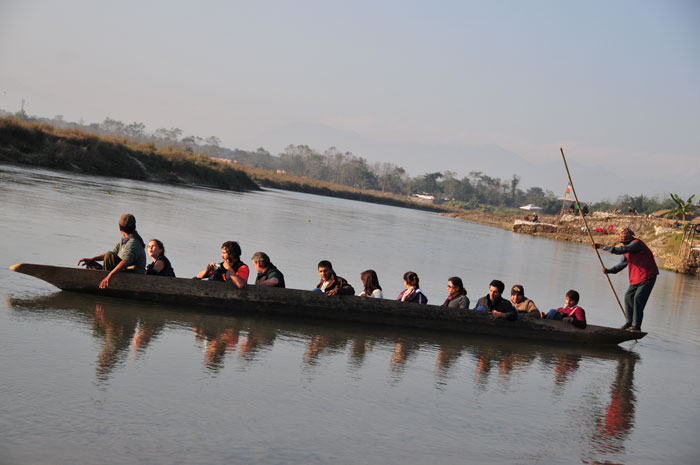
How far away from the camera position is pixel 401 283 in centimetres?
1459

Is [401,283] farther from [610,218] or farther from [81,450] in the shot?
[610,218]

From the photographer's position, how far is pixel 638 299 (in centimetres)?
1013

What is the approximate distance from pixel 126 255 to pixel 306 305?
2.37 meters

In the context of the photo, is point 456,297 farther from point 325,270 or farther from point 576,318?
point 325,270

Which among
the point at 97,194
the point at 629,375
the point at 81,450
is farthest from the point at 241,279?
the point at 97,194

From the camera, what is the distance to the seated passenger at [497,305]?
9266mm

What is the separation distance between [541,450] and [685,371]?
4827 mm

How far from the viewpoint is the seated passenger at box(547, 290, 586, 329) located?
9.53m

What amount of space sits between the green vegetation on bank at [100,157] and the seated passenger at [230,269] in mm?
31971

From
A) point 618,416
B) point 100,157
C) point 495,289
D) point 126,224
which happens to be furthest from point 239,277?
point 100,157

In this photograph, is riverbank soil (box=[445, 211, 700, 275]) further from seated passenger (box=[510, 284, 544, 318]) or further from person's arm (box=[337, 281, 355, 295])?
person's arm (box=[337, 281, 355, 295])

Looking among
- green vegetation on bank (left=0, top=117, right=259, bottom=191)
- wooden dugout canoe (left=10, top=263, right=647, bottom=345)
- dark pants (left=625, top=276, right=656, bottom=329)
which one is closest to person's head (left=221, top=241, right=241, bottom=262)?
wooden dugout canoe (left=10, top=263, right=647, bottom=345)

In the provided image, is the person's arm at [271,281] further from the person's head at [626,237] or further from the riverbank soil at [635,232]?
the riverbank soil at [635,232]

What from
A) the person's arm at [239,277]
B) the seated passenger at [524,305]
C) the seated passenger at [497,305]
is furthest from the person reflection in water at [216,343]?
the seated passenger at [524,305]
